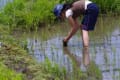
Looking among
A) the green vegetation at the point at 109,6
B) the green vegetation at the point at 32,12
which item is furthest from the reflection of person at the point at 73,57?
the green vegetation at the point at 109,6

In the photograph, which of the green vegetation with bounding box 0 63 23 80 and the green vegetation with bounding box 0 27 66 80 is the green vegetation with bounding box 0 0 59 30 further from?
the green vegetation with bounding box 0 63 23 80

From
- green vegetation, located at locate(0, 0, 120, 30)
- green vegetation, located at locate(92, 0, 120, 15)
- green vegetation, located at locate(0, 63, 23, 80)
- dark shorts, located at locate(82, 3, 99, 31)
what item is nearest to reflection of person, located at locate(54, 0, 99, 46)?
dark shorts, located at locate(82, 3, 99, 31)

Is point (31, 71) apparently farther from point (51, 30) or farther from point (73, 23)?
point (51, 30)

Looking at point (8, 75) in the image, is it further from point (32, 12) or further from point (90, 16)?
point (32, 12)

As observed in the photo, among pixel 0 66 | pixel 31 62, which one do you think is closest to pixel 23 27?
pixel 31 62

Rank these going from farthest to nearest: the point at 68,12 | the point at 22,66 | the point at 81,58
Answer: the point at 68,12 → the point at 81,58 → the point at 22,66

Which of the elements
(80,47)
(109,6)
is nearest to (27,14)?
(109,6)

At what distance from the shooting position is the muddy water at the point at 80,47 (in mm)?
7806

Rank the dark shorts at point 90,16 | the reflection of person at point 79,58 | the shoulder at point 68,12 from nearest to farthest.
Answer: the reflection of person at point 79,58 < the dark shorts at point 90,16 < the shoulder at point 68,12

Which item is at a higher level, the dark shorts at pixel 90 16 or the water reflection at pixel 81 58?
the dark shorts at pixel 90 16

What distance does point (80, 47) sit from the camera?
30.5 ft

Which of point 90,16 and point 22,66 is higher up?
point 90,16

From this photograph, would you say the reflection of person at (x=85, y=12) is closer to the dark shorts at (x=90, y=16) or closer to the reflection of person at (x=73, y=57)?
the dark shorts at (x=90, y=16)

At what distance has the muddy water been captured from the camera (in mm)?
7806
